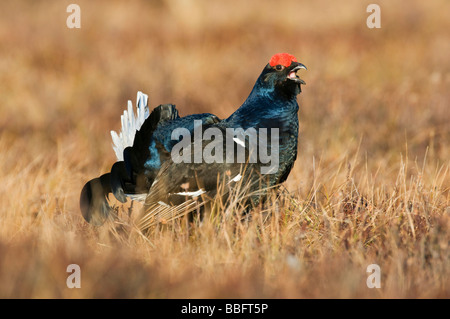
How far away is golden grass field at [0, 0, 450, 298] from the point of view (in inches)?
98.7

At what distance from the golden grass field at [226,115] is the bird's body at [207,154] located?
0.57ft

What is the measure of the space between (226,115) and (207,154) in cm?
380

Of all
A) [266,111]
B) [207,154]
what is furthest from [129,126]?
[266,111]

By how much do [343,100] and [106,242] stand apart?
4449 millimetres

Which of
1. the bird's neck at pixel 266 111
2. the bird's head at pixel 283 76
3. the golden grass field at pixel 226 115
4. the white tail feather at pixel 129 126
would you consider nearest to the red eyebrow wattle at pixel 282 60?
the bird's head at pixel 283 76

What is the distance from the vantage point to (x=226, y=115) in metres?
7.14

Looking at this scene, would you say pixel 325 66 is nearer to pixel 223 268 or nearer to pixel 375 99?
pixel 375 99

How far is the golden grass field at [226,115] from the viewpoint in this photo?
8.22 feet

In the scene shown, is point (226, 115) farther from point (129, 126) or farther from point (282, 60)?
point (282, 60)

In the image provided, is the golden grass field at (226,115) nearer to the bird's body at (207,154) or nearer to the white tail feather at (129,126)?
the bird's body at (207,154)

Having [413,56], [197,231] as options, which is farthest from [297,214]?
[413,56]

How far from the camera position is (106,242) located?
10.1 ft

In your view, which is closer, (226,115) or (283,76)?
(283,76)

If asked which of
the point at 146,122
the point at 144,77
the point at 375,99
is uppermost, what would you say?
the point at 144,77
